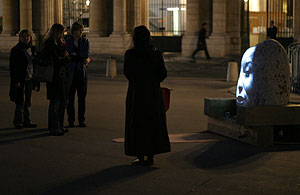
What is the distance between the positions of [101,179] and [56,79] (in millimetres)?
3521

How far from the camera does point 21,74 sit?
1153 centimetres

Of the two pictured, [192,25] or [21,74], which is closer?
[21,74]

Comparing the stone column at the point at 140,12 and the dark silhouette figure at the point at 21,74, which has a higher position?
the stone column at the point at 140,12

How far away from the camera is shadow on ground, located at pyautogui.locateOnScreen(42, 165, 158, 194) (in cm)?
733

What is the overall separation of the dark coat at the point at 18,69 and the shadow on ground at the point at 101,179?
12.0 feet

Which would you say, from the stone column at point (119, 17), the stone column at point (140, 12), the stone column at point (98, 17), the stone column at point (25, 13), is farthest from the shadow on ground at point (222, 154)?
the stone column at point (25, 13)

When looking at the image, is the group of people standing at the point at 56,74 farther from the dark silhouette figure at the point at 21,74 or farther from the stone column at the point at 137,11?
the stone column at the point at 137,11

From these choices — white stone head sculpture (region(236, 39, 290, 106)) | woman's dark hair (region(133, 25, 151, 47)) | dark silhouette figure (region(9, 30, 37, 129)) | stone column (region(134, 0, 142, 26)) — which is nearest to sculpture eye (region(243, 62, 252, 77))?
white stone head sculpture (region(236, 39, 290, 106))

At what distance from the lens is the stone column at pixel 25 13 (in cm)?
3931

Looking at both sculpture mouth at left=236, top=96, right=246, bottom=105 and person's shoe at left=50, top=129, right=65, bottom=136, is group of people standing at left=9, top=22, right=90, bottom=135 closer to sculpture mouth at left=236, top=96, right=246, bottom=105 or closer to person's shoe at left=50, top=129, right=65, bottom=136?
person's shoe at left=50, top=129, right=65, bottom=136

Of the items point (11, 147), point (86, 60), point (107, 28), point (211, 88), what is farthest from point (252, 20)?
point (11, 147)

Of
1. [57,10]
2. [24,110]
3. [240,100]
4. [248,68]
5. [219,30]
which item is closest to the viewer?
[248,68]

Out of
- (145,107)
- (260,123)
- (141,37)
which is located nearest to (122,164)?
(145,107)

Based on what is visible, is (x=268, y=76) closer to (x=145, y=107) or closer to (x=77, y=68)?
(x=145, y=107)
